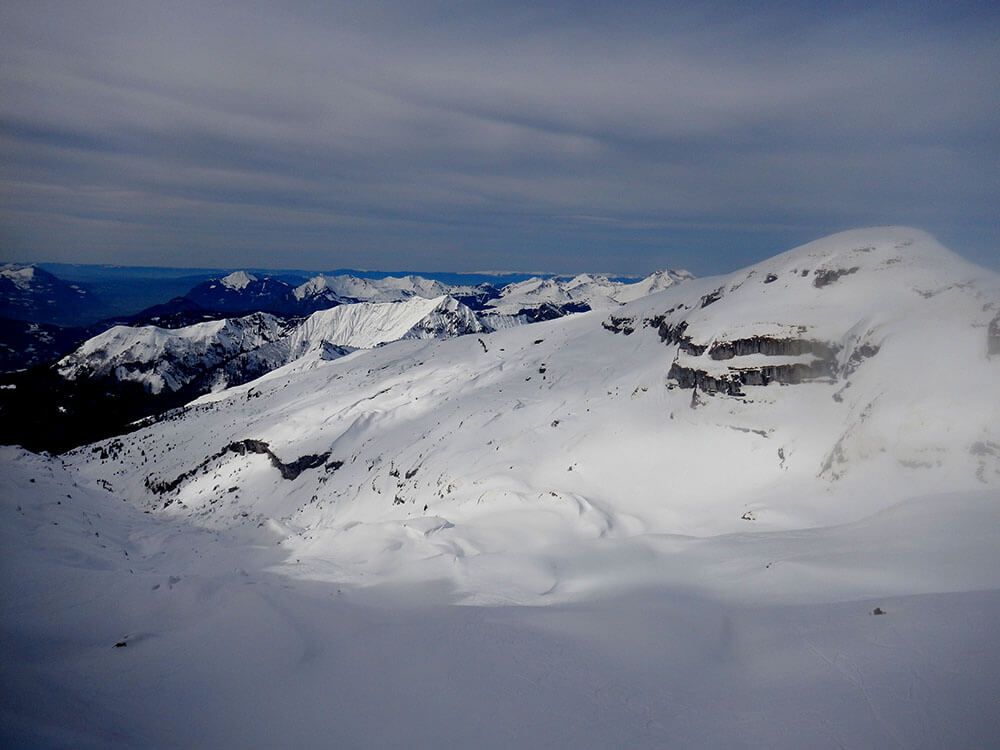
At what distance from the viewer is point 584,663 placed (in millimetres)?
12180

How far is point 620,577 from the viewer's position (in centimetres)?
2144

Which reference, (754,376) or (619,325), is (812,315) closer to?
(754,376)

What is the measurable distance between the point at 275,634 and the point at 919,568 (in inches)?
772

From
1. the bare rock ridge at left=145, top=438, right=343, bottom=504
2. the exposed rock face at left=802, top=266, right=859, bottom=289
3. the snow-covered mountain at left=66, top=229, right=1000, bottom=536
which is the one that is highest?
the exposed rock face at left=802, top=266, right=859, bottom=289

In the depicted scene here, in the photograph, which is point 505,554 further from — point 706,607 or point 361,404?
point 361,404

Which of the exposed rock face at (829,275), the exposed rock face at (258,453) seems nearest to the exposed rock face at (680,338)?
the exposed rock face at (829,275)

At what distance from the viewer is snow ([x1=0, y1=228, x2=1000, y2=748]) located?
371 inches

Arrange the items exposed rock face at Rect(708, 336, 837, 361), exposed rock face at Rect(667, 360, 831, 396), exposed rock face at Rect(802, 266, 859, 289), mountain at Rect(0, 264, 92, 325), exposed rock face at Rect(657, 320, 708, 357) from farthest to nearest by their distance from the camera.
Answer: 1. exposed rock face at Rect(802, 266, 859, 289)
2. exposed rock face at Rect(657, 320, 708, 357)
3. exposed rock face at Rect(708, 336, 837, 361)
4. exposed rock face at Rect(667, 360, 831, 396)
5. mountain at Rect(0, 264, 92, 325)

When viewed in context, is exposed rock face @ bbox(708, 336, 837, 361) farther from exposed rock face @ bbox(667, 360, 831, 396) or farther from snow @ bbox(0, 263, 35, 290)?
snow @ bbox(0, 263, 35, 290)

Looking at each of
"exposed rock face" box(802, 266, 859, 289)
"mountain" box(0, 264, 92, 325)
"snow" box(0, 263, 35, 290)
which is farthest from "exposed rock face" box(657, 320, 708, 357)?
"mountain" box(0, 264, 92, 325)

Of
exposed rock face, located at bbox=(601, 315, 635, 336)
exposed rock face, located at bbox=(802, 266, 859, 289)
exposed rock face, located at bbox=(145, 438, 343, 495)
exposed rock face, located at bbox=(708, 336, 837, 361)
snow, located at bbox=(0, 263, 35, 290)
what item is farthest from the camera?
exposed rock face, located at bbox=(601, 315, 635, 336)

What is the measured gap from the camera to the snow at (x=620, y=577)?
941cm

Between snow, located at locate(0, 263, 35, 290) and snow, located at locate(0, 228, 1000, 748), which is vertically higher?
snow, located at locate(0, 263, 35, 290)

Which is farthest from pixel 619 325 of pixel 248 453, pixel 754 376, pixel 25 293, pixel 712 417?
pixel 25 293
